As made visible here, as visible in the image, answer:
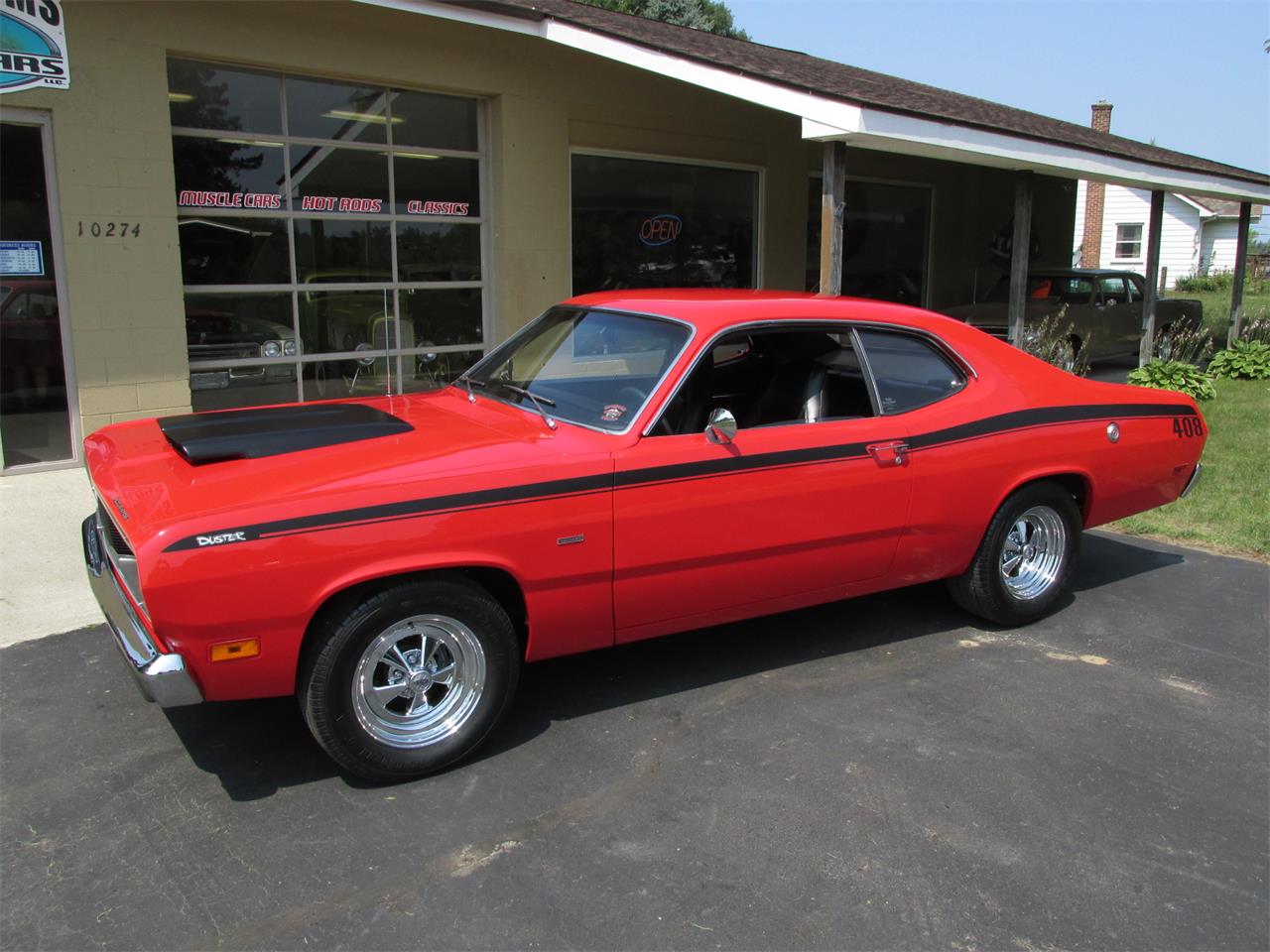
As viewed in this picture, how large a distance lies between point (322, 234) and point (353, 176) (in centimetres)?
66

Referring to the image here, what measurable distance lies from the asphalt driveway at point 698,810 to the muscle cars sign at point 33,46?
4742mm

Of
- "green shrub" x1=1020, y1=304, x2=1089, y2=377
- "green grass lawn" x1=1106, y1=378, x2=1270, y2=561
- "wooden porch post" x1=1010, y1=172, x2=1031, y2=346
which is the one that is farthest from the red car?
"green shrub" x1=1020, y1=304, x2=1089, y2=377

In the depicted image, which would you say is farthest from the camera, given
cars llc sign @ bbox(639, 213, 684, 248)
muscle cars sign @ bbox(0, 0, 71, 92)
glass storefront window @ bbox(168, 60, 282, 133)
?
cars llc sign @ bbox(639, 213, 684, 248)

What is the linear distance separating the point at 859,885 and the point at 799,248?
1154cm

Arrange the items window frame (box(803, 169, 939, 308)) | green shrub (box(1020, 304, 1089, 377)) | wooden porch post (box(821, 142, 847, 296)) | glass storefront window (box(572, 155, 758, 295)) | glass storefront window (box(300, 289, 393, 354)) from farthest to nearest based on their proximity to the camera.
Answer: window frame (box(803, 169, 939, 308)), green shrub (box(1020, 304, 1089, 377)), glass storefront window (box(572, 155, 758, 295)), glass storefront window (box(300, 289, 393, 354)), wooden porch post (box(821, 142, 847, 296))

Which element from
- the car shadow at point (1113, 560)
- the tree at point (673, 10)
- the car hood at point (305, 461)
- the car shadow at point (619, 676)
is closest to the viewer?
the car hood at point (305, 461)

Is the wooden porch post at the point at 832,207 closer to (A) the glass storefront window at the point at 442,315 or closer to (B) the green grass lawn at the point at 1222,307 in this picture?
(A) the glass storefront window at the point at 442,315

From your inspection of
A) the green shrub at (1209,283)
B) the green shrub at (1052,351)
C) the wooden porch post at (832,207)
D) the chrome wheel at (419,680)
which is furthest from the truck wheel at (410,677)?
the green shrub at (1209,283)

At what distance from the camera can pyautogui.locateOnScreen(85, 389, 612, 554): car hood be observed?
126 inches

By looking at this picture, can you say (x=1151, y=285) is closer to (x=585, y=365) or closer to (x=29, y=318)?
(x=585, y=365)

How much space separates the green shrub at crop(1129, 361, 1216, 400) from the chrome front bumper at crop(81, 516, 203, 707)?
39.5ft

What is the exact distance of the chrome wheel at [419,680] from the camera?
11.2 feet

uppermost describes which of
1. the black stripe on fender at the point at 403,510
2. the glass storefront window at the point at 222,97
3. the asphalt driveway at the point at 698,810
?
the glass storefront window at the point at 222,97

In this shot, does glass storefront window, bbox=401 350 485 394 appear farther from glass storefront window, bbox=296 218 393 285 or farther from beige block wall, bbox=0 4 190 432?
beige block wall, bbox=0 4 190 432
